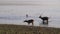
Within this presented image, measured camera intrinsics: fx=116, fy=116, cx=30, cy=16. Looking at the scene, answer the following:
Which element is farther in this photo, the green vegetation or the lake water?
the lake water

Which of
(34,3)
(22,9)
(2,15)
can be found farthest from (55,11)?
(2,15)

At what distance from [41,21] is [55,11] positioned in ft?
0.63

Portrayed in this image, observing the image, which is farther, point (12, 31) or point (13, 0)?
point (13, 0)

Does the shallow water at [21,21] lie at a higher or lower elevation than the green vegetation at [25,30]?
higher

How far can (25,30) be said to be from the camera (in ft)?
3.77

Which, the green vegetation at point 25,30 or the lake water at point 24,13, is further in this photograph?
the lake water at point 24,13

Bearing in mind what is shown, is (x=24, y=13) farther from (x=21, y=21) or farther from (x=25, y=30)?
(x=25, y=30)

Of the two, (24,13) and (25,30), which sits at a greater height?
(24,13)

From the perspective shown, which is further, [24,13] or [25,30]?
[24,13]

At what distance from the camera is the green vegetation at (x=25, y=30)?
1.12 m

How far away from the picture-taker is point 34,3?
1333mm

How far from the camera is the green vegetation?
1.12m

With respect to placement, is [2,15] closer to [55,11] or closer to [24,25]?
[24,25]

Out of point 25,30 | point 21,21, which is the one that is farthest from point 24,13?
point 25,30
